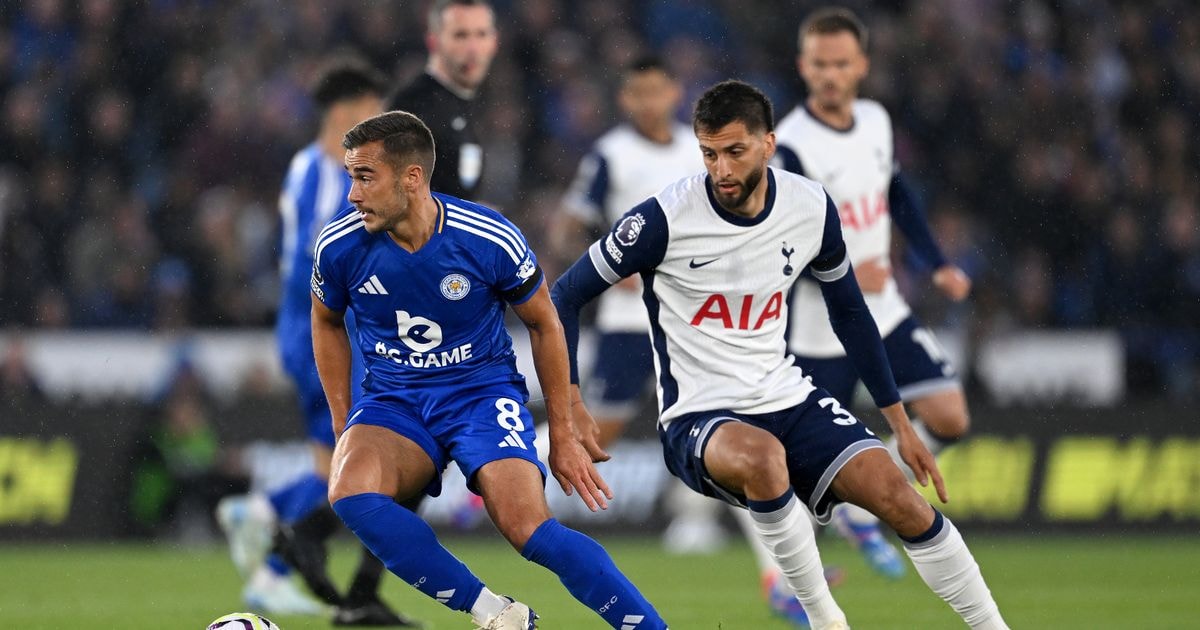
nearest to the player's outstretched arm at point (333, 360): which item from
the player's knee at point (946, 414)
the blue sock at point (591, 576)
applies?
the blue sock at point (591, 576)

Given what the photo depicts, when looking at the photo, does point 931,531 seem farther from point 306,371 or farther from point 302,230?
point 302,230

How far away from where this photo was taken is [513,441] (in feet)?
18.9

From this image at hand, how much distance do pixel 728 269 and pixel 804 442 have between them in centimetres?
66

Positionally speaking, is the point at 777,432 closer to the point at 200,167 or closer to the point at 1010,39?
the point at 200,167

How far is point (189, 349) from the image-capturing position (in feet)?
47.0

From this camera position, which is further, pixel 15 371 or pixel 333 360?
pixel 15 371

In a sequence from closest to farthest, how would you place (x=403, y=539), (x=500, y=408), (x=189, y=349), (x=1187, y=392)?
(x=403, y=539) → (x=500, y=408) → (x=189, y=349) → (x=1187, y=392)

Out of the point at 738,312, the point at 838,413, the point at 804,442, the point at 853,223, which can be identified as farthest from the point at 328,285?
the point at 853,223

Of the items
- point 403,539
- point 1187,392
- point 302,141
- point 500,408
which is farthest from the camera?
point 302,141

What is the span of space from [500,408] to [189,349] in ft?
29.5

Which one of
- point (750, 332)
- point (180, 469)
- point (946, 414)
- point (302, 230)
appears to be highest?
point (302, 230)

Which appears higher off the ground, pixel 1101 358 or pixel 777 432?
pixel 777 432

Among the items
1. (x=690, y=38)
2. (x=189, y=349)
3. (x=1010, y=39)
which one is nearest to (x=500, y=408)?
(x=189, y=349)

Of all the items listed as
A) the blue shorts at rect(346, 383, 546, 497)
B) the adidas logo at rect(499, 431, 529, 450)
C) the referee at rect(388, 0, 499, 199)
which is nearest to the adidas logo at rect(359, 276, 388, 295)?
the blue shorts at rect(346, 383, 546, 497)
